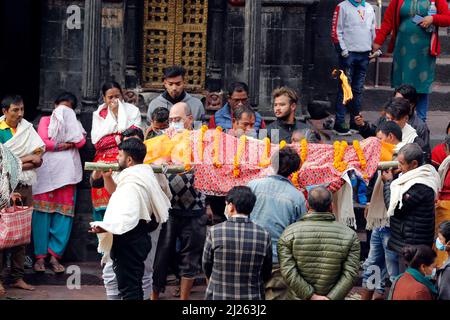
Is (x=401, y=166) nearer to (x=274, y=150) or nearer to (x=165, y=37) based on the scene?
(x=274, y=150)

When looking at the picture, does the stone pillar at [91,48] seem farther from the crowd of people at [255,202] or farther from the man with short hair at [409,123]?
the man with short hair at [409,123]

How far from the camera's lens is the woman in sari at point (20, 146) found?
42.5ft

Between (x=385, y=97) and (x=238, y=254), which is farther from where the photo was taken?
(x=385, y=97)

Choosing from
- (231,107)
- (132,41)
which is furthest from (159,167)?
(132,41)

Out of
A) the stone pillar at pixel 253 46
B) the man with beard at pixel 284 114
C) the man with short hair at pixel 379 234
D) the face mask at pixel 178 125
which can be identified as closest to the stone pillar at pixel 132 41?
the stone pillar at pixel 253 46

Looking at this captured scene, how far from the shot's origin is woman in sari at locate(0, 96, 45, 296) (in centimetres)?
1295

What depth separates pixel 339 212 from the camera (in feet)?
38.4

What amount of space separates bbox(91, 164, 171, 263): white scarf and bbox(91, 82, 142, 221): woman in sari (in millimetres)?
2193

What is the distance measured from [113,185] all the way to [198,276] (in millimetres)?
Answer: 2062

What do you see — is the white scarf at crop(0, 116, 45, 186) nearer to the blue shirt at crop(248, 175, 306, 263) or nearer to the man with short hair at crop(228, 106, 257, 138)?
the man with short hair at crop(228, 106, 257, 138)

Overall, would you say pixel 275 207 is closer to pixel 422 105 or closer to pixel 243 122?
pixel 243 122

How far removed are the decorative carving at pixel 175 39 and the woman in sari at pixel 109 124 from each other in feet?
6.46

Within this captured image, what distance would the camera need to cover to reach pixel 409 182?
11.5 m

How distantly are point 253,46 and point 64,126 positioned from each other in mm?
2147
